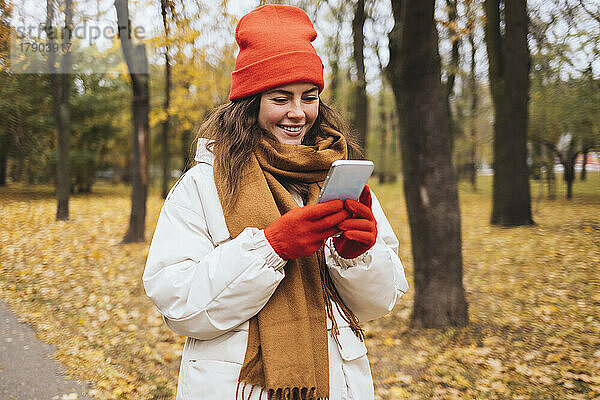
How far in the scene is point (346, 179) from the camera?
1.40m

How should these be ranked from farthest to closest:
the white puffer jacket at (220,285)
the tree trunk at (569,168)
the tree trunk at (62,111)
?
1. the tree trunk at (569,168)
2. the tree trunk at (62,111)
3. the white puffer jacket at (220,285)

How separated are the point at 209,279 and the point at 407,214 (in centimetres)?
414

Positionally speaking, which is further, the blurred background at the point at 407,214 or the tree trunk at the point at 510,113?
the tree trunk at the point at 510,113

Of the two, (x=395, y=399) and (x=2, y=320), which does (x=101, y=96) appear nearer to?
(x=2, y=320)

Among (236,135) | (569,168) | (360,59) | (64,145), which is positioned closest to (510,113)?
(569,168)

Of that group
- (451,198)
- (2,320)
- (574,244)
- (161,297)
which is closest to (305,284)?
(161,297)

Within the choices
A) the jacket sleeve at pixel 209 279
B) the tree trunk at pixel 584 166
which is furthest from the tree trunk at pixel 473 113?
the jacket sleeve at pixel 209 279

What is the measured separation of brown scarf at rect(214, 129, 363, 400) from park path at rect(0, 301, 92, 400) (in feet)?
8.72

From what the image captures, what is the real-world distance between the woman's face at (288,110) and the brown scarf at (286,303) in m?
0.06

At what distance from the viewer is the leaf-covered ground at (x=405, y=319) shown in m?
3.79

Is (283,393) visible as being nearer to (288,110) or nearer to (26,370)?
(288,110)

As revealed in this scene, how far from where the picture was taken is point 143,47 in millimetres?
6910

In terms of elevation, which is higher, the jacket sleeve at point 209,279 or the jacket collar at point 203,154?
the jacket collar at point 203,154

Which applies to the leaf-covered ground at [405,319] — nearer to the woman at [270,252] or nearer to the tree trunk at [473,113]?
the woman at [270,252]
